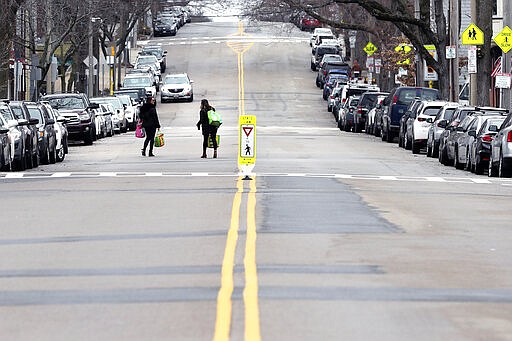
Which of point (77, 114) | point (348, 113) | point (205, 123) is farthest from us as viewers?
point (348, 113)

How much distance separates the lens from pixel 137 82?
7919 cm

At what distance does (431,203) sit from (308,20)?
9448 centimetres

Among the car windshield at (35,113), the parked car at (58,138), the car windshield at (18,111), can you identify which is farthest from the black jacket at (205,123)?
the car windshield at (18,111)

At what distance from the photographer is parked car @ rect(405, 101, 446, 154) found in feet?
133

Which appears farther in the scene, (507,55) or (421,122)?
(507,55)

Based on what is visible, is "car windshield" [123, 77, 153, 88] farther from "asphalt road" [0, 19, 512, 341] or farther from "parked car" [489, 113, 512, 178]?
"parked car" [489, 113, 512, 178]

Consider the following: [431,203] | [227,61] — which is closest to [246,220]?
[431,203]

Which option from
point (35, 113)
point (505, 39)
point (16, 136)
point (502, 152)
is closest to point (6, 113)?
point (16, 136)

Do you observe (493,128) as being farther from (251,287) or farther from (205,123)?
(251,287)

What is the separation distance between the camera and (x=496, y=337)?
9.78 meters

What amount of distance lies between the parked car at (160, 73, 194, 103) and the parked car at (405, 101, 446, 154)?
3874 centimetres

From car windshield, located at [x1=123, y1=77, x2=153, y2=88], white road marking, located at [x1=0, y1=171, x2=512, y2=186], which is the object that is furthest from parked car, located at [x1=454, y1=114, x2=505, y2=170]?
car windshield, located at [x1=123, y1=77, x2=153, y2=88]

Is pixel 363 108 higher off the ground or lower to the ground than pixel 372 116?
higher

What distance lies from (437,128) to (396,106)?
30.5 feet
